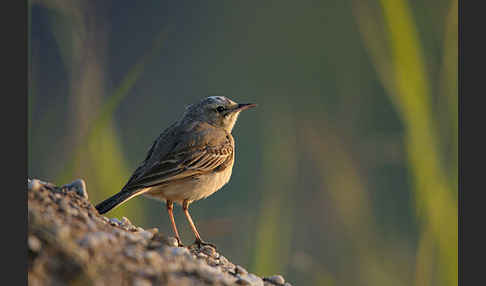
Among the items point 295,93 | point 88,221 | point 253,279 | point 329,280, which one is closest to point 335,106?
point 295,93

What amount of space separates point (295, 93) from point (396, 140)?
2.84m

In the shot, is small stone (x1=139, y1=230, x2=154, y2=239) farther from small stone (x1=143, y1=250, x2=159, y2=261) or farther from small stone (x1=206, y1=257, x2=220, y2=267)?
small stone (x1=206, y1=257, x2=220, y2=267)

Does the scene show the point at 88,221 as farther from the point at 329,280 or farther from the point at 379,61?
the point at 379,61

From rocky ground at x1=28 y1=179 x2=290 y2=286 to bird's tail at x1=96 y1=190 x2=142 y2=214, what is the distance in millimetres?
702

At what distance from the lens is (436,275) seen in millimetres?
5055

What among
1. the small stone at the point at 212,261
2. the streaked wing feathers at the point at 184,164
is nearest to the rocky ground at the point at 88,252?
the small stone at the point at 212,261

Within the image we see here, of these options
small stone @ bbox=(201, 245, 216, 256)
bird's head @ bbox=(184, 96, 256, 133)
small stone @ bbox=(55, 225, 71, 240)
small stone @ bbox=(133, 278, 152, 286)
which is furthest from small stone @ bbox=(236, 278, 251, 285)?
bird's head @ bbox=(184, 96, 256, 133)

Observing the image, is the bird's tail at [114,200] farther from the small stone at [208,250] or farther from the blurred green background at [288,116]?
the small stone at [208,250]

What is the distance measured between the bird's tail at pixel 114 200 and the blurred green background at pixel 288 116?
13.7 inches

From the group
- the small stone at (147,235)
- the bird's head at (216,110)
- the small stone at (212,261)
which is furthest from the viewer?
the bird's head at (216,110)

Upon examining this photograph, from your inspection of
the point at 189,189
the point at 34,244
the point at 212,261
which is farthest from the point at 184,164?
the point at 34,244

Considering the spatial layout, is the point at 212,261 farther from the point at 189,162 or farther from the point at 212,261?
the point at 189,162

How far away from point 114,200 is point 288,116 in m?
3.38

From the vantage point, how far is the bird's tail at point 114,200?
471 centimetres
